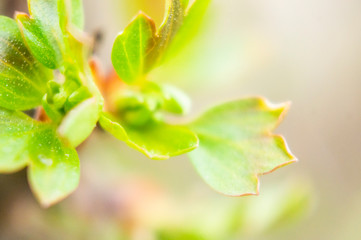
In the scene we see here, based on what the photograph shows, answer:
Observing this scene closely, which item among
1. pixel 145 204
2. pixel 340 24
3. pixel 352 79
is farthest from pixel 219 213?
pixel 340 24

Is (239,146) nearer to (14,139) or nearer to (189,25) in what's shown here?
(189,25)

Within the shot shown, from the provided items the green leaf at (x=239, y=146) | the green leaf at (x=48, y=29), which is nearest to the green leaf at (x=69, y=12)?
the green leaf at (x=48, y=29)

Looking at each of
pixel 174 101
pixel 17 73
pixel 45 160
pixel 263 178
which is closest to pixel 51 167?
pixel 45 160

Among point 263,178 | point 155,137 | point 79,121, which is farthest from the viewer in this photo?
point 263,178

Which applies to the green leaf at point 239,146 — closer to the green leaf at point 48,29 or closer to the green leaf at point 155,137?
the green leaf at point 155,137

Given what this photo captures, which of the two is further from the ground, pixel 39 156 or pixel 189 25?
pixel 189 25

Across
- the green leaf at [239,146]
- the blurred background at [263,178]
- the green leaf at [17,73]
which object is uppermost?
the green leaf at [17,73]
